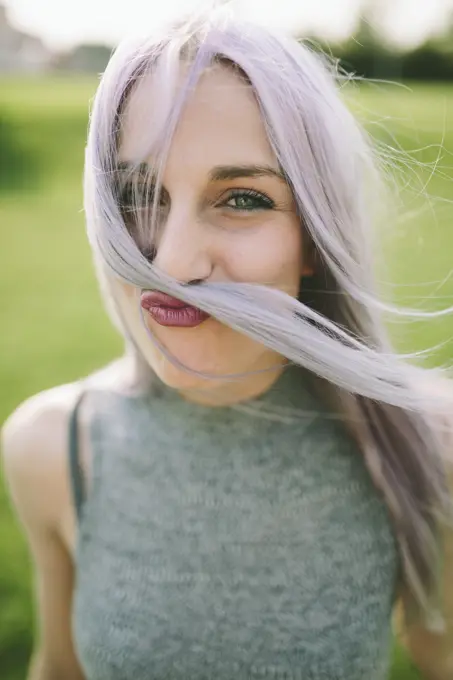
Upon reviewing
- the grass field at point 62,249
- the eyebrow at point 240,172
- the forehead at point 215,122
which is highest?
the forehead at point 215,122

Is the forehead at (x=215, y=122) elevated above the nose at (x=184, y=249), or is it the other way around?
the forehead at (x=215, y=122)

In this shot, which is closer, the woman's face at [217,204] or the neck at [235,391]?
the woman's face at [217,204]

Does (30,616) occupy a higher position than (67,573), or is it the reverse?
(67,573)

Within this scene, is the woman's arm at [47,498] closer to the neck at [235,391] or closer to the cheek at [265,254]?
the neck at [235,391]

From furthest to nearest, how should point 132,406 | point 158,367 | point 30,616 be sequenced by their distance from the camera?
1. point 30,616
2. point 132,406
3. point 158,367

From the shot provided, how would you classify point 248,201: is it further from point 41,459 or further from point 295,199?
point 41,459


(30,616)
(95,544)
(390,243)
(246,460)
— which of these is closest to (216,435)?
(246,460)

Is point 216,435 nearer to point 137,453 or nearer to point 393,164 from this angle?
point 137,453

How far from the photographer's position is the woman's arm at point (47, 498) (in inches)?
30.5

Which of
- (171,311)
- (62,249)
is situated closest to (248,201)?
(171,311)

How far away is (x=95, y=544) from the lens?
750mm

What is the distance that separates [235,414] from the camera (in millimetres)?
732

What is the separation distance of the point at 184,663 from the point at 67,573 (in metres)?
0.22

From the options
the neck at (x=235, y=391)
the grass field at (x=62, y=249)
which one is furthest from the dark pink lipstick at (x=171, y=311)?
the grass field at (x=62, y=249)
